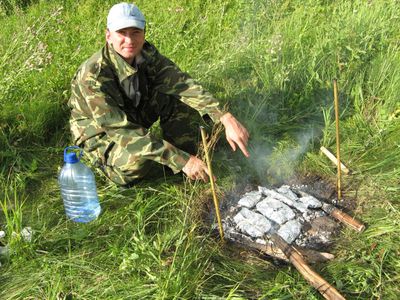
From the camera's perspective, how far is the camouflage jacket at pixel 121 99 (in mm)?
2854

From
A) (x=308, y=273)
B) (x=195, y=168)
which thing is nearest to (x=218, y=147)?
(x=195, y=168)

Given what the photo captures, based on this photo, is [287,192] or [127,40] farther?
[287,192]

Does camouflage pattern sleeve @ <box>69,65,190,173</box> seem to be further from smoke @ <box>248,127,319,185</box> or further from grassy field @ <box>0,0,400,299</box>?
smoke @ <box>248,127,319,185</box>

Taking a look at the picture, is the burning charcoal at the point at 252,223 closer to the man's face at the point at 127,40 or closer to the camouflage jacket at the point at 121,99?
the camouflage jacket at the point at 121,99

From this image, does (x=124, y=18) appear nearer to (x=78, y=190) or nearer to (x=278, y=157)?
(x=78, y=190)

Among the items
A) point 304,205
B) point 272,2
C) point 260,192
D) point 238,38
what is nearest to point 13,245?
point 260,192

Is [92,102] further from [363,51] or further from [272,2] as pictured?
[272,2]

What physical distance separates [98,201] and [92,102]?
30.3 inches

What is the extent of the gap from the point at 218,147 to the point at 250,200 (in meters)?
0.79

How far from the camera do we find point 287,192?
3223 mm

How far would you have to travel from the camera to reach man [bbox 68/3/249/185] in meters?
2.82

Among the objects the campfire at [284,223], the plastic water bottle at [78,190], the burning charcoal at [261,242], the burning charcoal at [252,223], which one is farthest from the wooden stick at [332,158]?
the plastic water bottle at [78,190]

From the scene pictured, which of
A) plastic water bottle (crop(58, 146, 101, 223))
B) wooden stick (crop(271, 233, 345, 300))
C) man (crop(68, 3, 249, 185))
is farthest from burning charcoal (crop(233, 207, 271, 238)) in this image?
plastic water bottle (crop(58, 146, 101, 223))

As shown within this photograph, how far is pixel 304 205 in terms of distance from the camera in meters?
3.09
